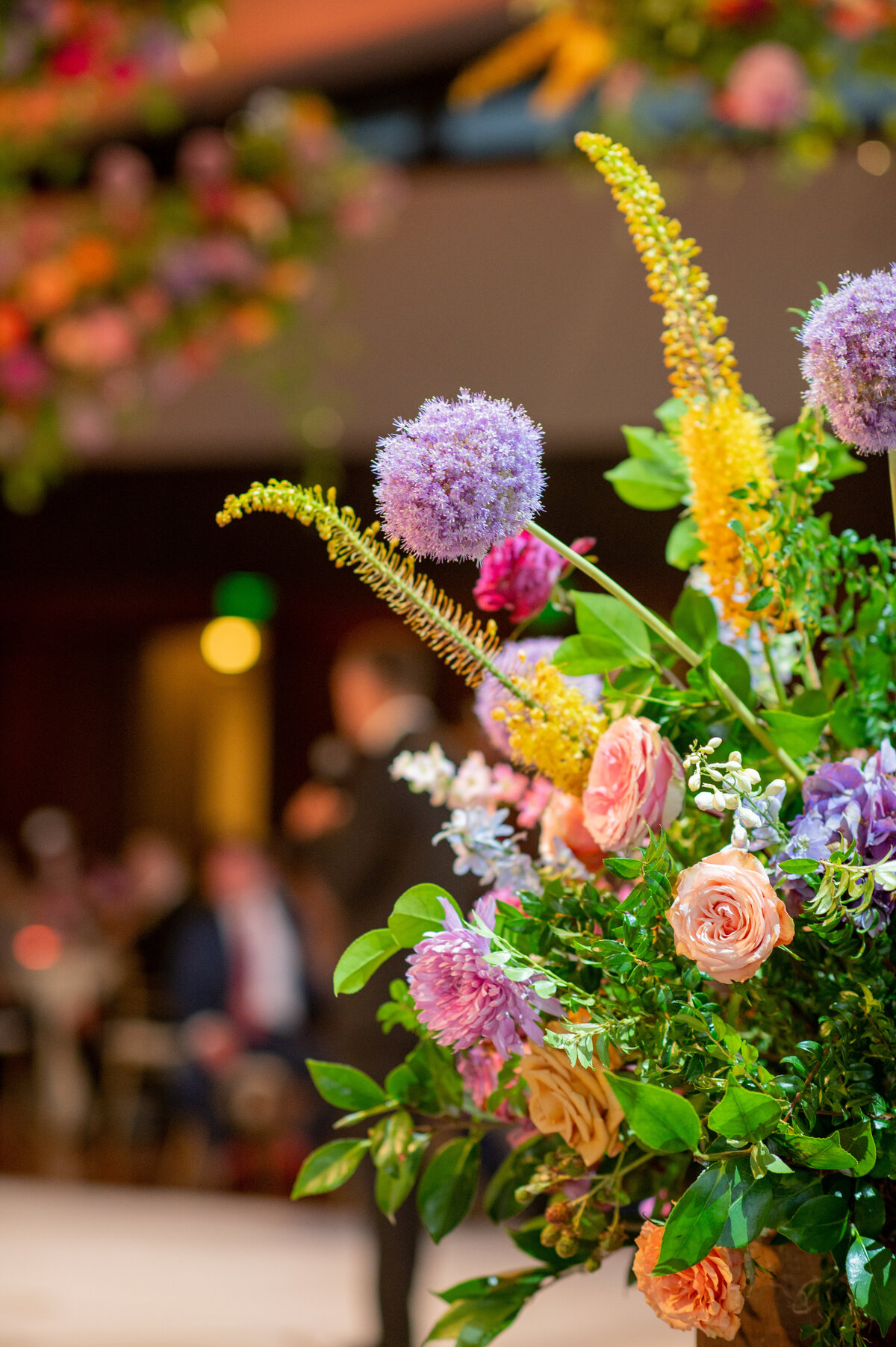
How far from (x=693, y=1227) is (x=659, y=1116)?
0.17ft

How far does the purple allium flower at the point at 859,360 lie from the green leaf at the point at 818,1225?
15.1 inches

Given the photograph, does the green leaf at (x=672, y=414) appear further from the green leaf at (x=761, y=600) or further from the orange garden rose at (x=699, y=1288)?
the orange garden rose at (x=699, y=1288)

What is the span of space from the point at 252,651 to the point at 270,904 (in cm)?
319

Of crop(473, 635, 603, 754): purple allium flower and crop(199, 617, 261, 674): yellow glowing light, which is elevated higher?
crop(199, 617, 261, 674): yellow glowing light

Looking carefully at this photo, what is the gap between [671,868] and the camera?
718mm

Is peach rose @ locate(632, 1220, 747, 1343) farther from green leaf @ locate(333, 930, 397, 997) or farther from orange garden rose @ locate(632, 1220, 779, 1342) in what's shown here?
green leaf @ locate(333, 930, 397, 997)

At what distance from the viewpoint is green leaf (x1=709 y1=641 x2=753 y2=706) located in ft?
2.70

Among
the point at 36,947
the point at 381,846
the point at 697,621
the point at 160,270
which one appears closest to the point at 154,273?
the point at 160,270

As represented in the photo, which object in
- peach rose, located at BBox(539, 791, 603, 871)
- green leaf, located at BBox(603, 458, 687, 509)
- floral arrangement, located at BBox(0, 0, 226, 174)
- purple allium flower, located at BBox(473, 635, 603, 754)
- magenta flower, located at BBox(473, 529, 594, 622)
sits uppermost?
floral arrangement, located at BBox(0, 0, 226, 174)

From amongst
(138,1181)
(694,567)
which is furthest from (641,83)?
(138,1181)

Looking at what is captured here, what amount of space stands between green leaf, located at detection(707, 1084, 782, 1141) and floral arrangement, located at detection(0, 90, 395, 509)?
439 cm

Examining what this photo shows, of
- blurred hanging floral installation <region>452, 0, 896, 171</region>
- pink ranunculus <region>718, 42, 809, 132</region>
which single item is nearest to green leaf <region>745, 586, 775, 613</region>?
blurred hanging floral installation <region>452, 0, 896, 171</region>

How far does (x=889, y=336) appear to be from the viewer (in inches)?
28.4

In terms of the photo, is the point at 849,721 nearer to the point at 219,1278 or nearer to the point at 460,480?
the point at 460,480
